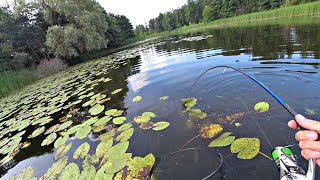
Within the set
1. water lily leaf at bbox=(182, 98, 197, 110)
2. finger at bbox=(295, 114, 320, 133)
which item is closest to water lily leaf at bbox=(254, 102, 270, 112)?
water lily leaf at bbox=(182, 98, 197, 110)

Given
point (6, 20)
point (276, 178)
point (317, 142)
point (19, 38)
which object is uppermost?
point (6, 20)

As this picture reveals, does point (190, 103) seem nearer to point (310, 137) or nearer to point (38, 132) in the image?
point (310, 137)

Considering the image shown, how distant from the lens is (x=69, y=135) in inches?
191

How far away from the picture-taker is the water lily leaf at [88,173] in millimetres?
3020

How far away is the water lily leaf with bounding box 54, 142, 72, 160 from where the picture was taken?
405cm

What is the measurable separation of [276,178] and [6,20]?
31.2m

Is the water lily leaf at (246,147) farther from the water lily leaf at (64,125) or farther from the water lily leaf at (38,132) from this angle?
the water lily leaf at (38,132)

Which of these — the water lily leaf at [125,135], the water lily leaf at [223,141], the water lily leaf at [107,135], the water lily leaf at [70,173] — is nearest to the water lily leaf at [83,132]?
the water lily leaf at [107,135]

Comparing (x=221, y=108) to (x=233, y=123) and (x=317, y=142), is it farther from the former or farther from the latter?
(x=317, y=142)

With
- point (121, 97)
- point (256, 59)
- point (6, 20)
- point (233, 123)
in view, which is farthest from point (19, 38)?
point (233, 123)

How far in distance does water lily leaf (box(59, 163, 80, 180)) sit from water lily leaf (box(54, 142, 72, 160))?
0.76 metres

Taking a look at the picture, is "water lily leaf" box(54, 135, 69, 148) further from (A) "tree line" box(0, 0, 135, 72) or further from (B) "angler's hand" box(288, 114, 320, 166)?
(A) "tree line" box(0, 0, 135, 72)

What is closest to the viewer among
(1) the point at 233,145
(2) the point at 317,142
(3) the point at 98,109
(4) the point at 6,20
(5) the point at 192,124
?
(2) the point at 317,142

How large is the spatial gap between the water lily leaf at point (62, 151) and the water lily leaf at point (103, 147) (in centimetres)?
79
